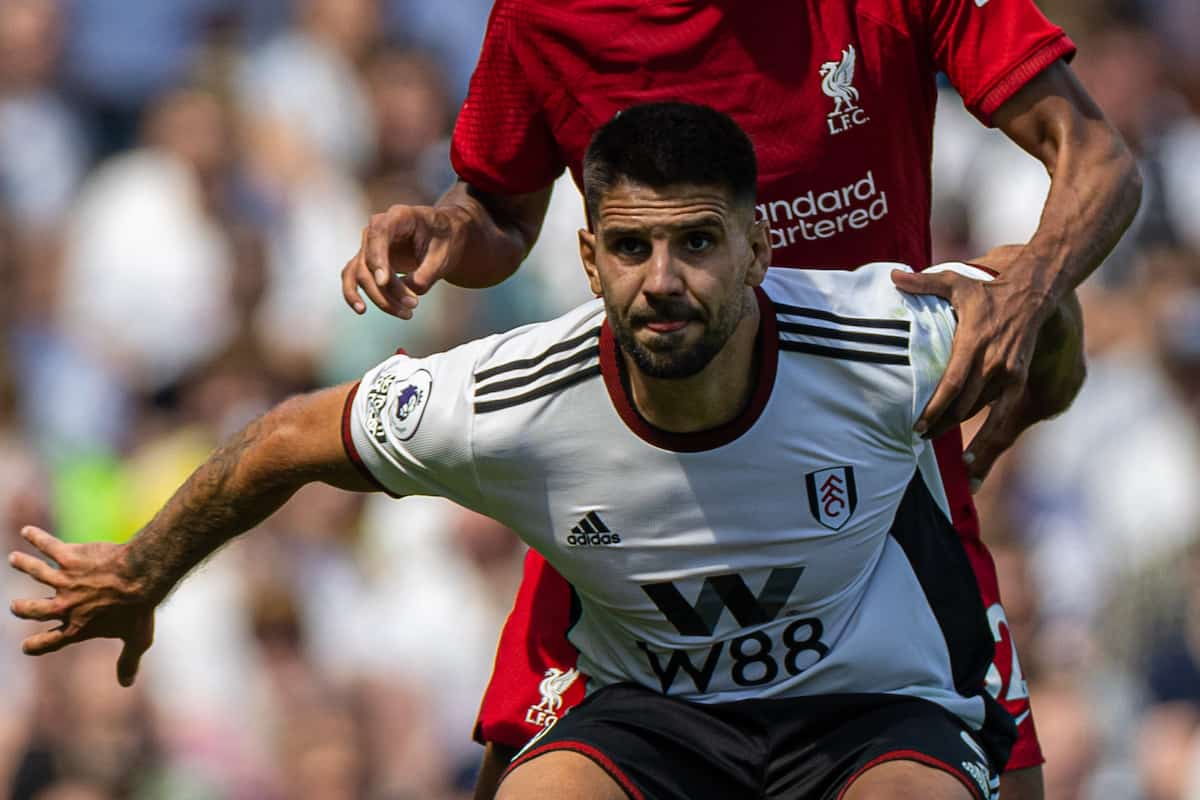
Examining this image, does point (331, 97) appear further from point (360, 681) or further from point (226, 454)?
point (226, 454)

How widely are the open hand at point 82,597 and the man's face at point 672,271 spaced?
4.61 ft

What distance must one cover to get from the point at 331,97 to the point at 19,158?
150 centimetres

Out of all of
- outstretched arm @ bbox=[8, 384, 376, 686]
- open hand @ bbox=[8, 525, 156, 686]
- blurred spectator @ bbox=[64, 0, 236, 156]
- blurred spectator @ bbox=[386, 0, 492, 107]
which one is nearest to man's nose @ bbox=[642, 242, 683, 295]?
outstretched arm @ bbox=[8, 384, 376, 686]

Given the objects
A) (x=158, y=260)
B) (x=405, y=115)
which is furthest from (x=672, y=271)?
(x=405, y=115)

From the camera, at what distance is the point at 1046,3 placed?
1101 centimetres

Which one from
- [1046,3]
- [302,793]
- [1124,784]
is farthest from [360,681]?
[1046,3]

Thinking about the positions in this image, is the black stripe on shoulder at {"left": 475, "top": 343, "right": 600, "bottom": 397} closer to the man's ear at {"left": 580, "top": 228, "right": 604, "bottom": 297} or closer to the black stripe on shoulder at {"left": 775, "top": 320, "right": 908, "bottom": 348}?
the man's ear at {"left": 580, "top": 228, "right": 604, "bottom": 297}

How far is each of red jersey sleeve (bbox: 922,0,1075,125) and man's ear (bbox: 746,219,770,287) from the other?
0.80 metres

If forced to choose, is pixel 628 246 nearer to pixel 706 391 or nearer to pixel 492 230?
pixel 706 391

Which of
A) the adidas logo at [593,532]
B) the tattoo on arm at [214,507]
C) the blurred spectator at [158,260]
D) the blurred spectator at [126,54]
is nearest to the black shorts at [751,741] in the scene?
the adidas logo at [593,532]

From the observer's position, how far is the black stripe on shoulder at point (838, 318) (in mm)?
4305

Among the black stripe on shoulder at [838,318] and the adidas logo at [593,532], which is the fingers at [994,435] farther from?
the adidas logo at [593,532]

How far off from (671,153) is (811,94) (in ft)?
2.53

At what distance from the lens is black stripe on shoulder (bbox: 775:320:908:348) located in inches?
168
